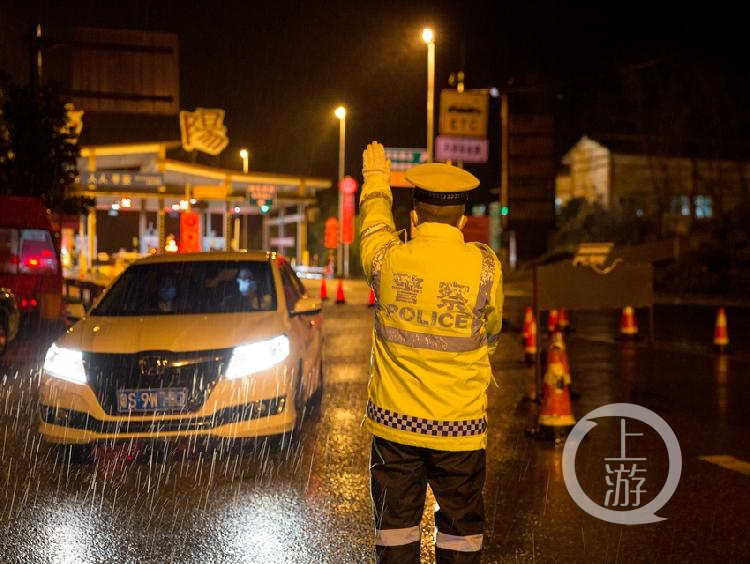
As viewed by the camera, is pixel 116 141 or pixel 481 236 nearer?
pixel 481 236

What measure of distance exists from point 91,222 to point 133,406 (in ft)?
133

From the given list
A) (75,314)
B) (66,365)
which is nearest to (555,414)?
(66,365)

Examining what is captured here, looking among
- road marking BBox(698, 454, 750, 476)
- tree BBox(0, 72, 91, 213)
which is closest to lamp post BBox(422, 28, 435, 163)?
tree BBox(0, 72, 91, 213)

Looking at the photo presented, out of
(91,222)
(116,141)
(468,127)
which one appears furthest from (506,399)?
(91,222)

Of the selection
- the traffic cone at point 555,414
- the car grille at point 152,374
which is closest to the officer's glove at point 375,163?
the car grille at point 152,374

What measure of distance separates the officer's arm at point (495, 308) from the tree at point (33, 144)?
1886 centimetres

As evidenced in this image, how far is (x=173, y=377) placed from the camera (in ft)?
21.1

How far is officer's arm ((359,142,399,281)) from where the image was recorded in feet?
11.3

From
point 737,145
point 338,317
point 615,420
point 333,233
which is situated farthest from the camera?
point 333,233

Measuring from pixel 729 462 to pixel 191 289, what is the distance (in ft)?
15.2

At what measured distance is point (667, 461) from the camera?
696 centimetres

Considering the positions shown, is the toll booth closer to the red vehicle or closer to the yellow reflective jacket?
the red vehicle

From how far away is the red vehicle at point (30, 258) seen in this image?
1560cm

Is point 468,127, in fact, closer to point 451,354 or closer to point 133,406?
point 133,406
